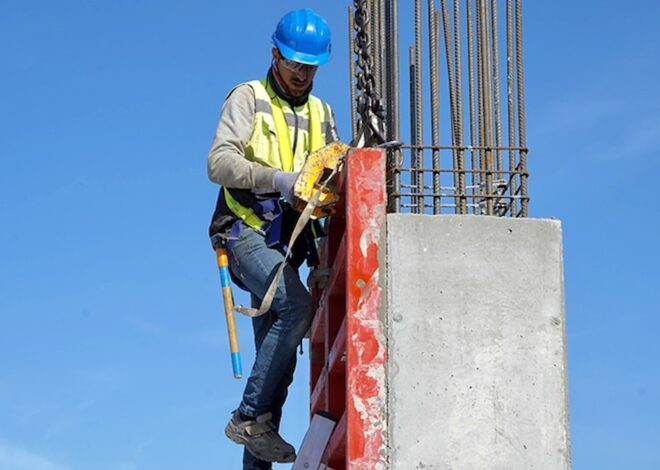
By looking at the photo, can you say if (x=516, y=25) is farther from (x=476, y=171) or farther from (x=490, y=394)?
(x=490, y=394)

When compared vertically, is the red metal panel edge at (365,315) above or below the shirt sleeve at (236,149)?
below

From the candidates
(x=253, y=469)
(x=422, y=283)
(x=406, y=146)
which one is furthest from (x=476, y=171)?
(x=253, y=469)

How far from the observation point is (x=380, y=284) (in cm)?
712

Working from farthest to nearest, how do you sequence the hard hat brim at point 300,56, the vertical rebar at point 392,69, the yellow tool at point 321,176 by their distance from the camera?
the hard hat brim at point 300,56 → the vertical rebar at point 392,69 → the yellow tool at point 321,176

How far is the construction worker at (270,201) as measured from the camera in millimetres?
8102

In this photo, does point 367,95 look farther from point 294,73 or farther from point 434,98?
point 294,73

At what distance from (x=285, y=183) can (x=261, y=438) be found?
1.68 metres

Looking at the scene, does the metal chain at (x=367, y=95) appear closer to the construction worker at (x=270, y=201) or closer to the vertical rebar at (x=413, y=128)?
the vertical rebar at (x=413, y=128)

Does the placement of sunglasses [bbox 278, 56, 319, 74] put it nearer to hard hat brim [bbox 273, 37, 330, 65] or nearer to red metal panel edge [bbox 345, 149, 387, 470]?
hard hat brim [bbox 273, 37, 330, 65]

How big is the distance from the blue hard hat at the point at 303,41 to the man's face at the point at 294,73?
0.06m

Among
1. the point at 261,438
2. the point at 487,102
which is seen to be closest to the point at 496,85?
the point at 487,102

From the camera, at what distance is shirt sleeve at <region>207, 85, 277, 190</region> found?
8.09m

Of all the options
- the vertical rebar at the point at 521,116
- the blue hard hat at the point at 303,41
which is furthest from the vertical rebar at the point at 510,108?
the blue hard hat at the point at 303,41

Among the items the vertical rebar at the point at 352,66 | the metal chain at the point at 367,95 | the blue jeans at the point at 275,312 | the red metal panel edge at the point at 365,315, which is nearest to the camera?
the red metal panel edge at the point at 365,315
